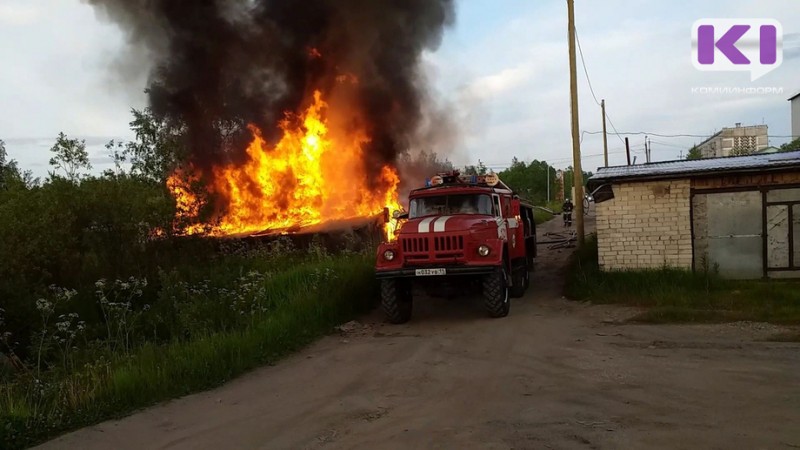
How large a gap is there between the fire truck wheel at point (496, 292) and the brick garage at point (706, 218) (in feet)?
10.9

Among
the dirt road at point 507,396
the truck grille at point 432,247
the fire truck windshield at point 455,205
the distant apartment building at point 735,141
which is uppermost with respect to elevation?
the distant apartment building at point 735,141

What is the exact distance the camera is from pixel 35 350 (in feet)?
27.4

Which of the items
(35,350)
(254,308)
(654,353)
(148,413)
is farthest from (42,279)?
(654,353)

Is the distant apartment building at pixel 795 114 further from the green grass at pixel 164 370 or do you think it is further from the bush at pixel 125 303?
the green grass at pixel 164 370

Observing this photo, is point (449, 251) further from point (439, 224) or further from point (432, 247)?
point (439, 224)

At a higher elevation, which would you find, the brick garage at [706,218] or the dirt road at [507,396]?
the brick garage at [706,218]

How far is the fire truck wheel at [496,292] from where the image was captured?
992 centimetres

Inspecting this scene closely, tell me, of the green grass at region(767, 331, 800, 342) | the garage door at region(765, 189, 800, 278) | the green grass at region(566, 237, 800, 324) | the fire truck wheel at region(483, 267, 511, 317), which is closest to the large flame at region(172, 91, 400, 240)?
the green grass at region(566, 237, 800, 324)

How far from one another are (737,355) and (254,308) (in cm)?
724

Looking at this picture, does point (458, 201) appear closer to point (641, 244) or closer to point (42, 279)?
point (641, 244)

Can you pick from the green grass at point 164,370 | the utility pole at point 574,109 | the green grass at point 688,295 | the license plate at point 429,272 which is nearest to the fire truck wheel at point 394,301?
the license plate at point 429,272

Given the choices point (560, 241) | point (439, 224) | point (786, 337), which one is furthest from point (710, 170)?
point (560, 241)

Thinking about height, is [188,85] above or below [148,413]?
above

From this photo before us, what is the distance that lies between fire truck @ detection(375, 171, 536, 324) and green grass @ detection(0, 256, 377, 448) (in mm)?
1251
